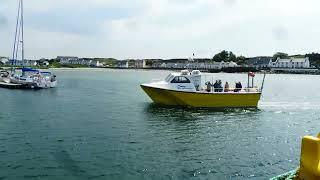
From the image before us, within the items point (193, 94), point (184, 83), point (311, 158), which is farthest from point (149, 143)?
point (184, 83)

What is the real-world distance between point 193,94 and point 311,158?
103 feet

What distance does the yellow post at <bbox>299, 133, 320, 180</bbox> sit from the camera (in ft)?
29.4

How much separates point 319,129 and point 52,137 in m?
19.4

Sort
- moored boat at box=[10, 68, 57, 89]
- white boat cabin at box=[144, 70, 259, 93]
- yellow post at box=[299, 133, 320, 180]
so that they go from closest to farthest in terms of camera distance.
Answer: yellow post at box=[299, 133, 320, 180]
white boat cabin at box=[144, 70, 259, 93]
moored boat at box=[10, 68, 57, 89]

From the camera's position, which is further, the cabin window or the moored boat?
the moored boat

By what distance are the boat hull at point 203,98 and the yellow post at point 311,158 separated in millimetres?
31123

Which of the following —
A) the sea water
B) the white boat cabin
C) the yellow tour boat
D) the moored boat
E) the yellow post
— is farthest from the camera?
the moored boat

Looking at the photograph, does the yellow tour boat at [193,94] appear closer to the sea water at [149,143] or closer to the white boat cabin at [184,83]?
the white boat cabin at [184,83]

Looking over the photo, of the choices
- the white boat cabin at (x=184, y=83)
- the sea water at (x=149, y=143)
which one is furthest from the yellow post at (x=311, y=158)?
the white boat cabin at (x=184, y=83)

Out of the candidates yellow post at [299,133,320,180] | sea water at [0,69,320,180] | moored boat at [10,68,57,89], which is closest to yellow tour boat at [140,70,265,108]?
sea water at [0,69,320,180]

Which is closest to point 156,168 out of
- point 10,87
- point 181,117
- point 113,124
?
point 113,124

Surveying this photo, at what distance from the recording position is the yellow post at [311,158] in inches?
353

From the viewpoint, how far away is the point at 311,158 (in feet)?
30.0

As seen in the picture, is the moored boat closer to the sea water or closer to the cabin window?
the sea water
